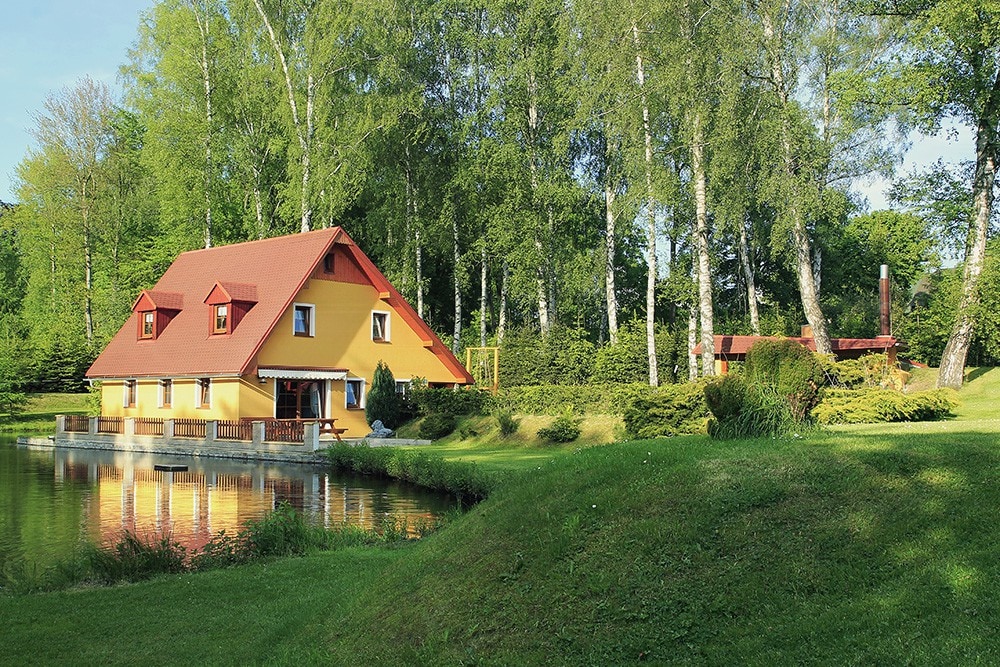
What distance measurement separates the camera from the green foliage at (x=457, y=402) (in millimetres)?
31906

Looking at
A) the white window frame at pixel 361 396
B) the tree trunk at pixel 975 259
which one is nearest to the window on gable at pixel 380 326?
the white window frame at pixel 361 396

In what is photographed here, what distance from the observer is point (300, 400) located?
36.2 metres

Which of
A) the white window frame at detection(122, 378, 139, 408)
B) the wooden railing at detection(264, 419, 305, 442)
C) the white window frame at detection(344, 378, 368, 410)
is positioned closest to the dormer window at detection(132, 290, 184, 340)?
the white window frame at detection(122, 378, 139, 408)

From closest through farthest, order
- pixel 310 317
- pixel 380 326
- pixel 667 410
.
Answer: pixel 667 410 → pixel 310 317 → pixel 380 326

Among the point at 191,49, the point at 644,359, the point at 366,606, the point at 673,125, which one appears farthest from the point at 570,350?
the point at 366,606

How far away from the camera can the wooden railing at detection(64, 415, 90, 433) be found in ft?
125

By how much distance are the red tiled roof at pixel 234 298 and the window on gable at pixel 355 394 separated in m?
3.85

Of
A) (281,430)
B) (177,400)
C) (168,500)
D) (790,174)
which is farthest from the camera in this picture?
(177,400)

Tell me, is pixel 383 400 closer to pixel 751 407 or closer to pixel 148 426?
pixel 148 426

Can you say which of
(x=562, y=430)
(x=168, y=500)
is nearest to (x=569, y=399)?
(x=562, y=430)

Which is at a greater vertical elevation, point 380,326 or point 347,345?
point 380,326

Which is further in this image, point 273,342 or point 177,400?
point 177,400

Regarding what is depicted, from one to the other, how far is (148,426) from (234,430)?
19.4 ft

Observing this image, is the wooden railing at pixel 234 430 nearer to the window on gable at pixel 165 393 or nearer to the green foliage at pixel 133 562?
the window on gable at pixel 165 393
